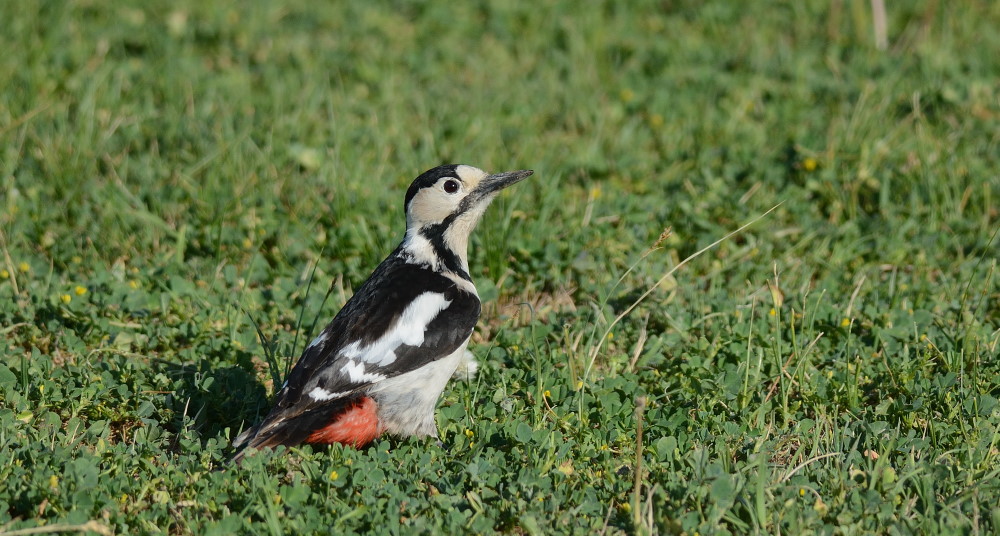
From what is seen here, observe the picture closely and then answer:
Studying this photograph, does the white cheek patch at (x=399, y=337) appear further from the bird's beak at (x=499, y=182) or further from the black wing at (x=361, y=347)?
the bird's beak at (x=499, y=182)

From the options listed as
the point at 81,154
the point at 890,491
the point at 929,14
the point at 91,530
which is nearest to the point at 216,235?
the point at 81,154

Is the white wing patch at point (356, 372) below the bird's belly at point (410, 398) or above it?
above

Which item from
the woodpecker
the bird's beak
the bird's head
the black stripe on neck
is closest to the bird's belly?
the woodpecker

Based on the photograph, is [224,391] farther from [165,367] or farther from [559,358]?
[559,358]

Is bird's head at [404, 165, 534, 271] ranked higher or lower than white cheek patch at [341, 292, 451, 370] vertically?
higher

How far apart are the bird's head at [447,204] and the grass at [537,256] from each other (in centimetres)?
50

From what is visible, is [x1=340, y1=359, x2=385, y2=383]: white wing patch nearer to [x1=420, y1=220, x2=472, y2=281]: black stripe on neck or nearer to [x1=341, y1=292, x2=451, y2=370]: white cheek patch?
[x1=341, y1=292, x2=451, y2=370]: white cheek patch

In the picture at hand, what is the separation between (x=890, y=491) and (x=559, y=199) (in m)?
2.71

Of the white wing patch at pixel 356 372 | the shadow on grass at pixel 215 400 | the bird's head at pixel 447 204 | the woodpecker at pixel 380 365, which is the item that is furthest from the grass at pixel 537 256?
the bird's head at pixel 447 204

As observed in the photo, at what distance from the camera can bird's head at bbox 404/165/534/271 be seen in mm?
4754

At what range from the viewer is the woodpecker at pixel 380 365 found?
3.94 meters

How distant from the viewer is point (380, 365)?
13.4ft

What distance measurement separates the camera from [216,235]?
556 centimetres

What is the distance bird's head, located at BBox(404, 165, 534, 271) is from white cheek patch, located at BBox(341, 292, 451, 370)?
474 millimetres
